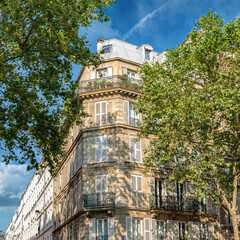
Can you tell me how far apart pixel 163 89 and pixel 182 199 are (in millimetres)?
11270

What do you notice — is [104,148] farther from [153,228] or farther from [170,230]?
[170,230]

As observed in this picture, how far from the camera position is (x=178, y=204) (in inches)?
1168

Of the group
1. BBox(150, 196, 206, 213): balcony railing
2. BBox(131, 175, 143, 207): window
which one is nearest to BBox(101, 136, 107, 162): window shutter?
BBox(131, 175, 143, 207): window

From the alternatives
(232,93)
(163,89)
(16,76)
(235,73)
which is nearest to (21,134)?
(16,76)

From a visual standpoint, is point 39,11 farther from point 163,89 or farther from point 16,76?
point 163,89

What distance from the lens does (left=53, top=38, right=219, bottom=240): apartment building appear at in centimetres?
2738

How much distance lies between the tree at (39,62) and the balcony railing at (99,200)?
9.54 meters

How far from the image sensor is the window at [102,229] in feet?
88.2

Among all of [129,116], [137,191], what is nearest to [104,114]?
[129,116]

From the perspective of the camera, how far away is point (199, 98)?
22.3 m

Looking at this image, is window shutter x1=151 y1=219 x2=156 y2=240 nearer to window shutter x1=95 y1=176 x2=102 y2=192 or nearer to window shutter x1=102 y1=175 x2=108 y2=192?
window shutter x1=102 y1=175 x2=108 y2=192

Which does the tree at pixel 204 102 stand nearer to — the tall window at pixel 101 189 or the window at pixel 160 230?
the tall window at pixel 101 189

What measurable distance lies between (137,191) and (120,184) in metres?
1.55

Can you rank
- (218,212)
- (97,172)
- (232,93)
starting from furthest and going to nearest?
(218,212) → (97,172) → (232,93)
